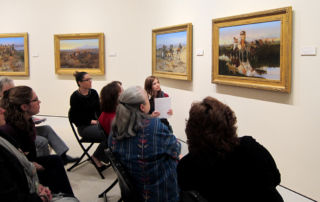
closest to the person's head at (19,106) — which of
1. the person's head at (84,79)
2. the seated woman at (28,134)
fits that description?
the seated woman at (28,134)

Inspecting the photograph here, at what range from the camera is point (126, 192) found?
285cm

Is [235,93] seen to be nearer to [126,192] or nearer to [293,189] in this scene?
[293,189]

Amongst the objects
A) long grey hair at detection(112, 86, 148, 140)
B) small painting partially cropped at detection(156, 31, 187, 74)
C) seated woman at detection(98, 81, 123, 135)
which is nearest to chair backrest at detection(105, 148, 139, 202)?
long grey hair at detection(112, 86, 148, 140)

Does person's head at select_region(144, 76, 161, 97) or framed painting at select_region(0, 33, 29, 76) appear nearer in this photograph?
person's head at select_region(144, 76, 161, 97)

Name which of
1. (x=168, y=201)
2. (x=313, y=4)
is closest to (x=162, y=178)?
(x=168, y=201)

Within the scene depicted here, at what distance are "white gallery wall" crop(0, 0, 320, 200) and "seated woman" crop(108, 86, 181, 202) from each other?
7.03 feet

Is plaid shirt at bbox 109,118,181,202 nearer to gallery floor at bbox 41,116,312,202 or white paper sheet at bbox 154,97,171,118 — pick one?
gallery floor at bbox 41,116,312,202

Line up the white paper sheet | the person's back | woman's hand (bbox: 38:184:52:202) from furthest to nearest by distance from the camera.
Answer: the white paper sheet → woman's hand (bbox: 38:184:52:202) → the person's back

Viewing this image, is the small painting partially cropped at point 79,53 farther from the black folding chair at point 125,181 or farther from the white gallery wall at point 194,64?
the black folding chair at point 125,181

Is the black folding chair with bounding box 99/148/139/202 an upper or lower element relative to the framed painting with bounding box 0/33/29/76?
lower

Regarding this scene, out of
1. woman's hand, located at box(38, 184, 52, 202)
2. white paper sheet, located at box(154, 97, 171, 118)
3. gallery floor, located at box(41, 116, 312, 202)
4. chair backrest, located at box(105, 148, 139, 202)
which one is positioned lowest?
gallery floor, located at box(41, 116, 312, 202)

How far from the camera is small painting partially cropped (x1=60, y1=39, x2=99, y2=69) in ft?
29.9

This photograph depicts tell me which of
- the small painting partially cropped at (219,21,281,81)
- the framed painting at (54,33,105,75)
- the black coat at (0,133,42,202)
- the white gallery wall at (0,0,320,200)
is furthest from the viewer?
the framed painting at (54,33,105,75)

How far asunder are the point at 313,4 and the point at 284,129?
167cm
